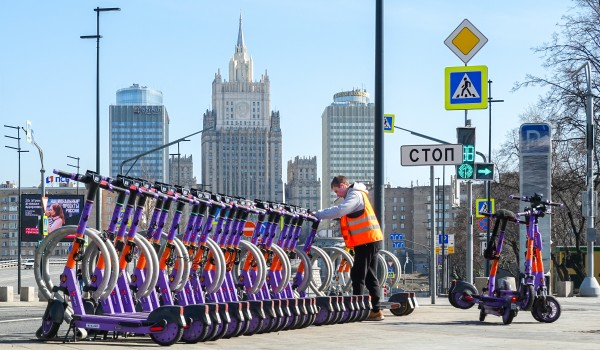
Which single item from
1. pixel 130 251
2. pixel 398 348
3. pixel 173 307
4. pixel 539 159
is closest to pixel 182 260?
pixel 130 251

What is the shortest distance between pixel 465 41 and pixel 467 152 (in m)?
2.91

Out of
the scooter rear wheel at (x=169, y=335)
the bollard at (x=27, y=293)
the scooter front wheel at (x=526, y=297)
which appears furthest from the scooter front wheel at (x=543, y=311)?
the bollard at (x=27, y=293)

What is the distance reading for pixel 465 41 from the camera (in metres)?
20.8

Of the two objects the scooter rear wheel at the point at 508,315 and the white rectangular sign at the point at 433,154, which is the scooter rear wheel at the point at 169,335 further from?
the white rectangular sign at the point at 433,154

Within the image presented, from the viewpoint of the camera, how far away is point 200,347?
1107cm

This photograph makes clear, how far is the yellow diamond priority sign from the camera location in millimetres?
20656

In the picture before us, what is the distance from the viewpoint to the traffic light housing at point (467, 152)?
848 inches

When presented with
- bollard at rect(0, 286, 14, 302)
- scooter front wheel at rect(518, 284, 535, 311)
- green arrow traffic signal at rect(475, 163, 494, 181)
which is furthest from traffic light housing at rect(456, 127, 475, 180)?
bollard at rect(0, 286, 14, 302)

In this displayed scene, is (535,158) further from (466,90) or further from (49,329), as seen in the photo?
(49,329)

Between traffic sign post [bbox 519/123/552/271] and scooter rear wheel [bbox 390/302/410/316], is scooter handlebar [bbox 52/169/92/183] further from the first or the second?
traffic sign post [bbox 519/123/552/271]

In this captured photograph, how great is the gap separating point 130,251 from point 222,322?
3.80ft

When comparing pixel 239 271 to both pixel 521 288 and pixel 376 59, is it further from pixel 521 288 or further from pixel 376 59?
pixel 376 59

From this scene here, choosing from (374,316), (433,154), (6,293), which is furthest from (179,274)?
(6,293)

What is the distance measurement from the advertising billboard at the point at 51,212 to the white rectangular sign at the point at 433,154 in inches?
1416
